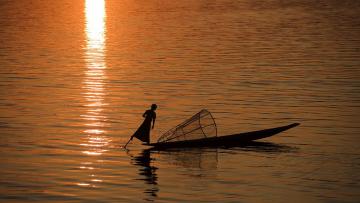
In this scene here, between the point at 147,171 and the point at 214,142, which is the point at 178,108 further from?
the point at 147,171

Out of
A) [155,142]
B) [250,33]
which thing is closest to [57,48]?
[250,33]

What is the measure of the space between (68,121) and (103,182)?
34.1 feet

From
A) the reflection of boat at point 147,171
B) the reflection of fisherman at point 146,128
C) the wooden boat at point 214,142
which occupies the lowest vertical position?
the reflection of boat at point 147,171

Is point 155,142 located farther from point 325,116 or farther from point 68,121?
point 325,116

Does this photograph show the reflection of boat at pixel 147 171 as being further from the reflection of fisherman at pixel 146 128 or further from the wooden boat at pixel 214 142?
the wooden boat at pixel 214 142

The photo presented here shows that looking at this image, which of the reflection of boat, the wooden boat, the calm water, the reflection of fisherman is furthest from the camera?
the wooden boat

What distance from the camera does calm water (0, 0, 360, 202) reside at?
22578 millimetres

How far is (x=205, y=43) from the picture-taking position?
225 feet

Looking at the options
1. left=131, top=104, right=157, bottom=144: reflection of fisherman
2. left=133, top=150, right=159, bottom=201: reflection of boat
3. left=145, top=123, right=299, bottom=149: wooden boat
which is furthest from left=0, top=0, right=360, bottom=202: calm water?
left=131, top=104, right=157, bottom=144: reflection of fisherman

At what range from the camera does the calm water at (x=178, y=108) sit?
889 inches

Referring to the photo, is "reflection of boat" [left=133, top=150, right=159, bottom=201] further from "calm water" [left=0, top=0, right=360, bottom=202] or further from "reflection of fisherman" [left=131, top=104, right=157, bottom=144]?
"reflection of fisherman" [left=131, top=104, right=157, bottom=144]

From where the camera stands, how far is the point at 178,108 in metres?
36.2

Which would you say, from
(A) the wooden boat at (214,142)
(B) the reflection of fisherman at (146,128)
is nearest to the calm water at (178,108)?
(A) the wooden boat at (214,142)

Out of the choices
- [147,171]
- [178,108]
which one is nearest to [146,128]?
[147,171]
